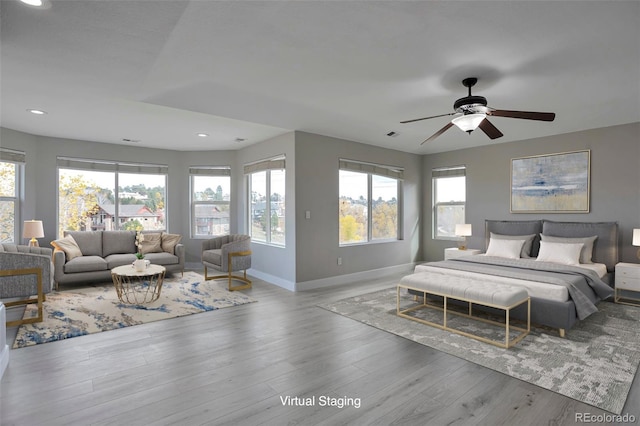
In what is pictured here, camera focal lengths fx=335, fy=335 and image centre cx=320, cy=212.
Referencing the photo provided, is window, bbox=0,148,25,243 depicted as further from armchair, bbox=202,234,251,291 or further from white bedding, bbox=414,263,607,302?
white bedding, bbox=414,263,607,302

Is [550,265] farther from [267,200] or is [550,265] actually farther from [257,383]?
[267,200]

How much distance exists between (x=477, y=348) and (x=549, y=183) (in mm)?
3750

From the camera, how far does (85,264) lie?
17.1ft

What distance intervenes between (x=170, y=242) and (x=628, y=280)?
23.2ft

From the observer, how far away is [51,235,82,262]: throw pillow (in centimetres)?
523

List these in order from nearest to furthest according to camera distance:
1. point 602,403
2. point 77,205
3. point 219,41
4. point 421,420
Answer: point 421,420 < point 602,403 < point 219,41 < point 77,205

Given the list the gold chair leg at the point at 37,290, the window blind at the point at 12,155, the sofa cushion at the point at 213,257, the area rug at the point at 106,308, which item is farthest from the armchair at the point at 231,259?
the window blind at the point at 12,155

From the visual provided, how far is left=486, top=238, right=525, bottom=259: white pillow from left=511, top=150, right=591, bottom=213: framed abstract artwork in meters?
0.79

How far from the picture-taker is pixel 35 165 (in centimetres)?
566

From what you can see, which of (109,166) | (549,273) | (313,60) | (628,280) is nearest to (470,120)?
(313,60)

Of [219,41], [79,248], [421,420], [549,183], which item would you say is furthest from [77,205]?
[549,183]

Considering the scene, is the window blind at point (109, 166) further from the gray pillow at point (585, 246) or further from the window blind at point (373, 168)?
the gray pillow at point (585, 246)

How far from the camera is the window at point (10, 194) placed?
5270 mm

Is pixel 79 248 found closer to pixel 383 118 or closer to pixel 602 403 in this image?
pixel 383 118
